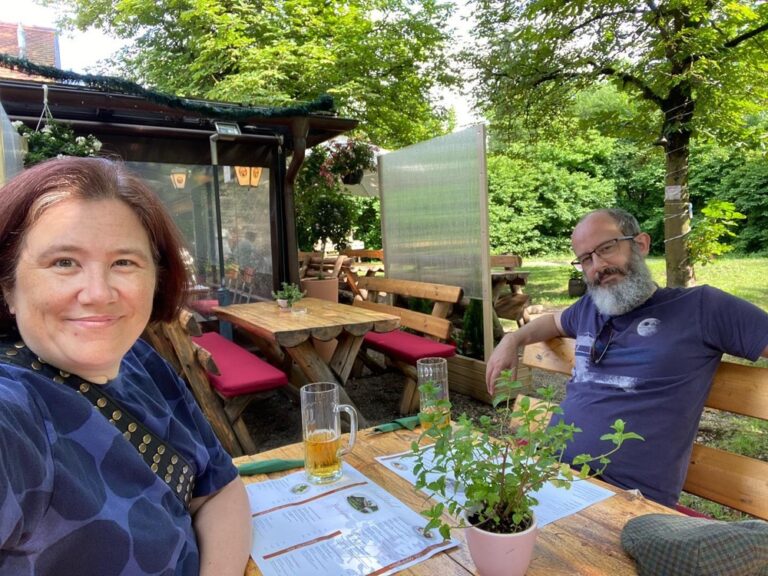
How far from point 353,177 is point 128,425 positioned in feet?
25.2

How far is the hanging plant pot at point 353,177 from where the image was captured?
8.25m

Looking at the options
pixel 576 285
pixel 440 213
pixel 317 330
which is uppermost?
pixel 440 213

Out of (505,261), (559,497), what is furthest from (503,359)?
(505,261)

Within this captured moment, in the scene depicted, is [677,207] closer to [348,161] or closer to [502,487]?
[348,161]

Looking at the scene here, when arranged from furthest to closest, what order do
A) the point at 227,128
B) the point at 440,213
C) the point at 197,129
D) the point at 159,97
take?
the point at 197,129 < the point at 227,128 < the point at 440,213 < the point at 159,97

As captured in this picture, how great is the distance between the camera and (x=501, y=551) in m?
0.83

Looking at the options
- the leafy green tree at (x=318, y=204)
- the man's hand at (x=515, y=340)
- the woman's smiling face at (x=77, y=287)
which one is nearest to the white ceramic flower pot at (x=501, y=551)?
the woman's smiling face at (x=77, y=287)

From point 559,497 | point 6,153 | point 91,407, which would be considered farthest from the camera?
point 6,153

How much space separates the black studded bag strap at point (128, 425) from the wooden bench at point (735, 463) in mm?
1569

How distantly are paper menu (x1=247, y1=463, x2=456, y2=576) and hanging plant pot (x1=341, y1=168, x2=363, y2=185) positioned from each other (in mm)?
7356

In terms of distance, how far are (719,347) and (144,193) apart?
1796 millimetres

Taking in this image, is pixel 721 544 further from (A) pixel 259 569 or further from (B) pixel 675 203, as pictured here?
(B) pixel 675 203

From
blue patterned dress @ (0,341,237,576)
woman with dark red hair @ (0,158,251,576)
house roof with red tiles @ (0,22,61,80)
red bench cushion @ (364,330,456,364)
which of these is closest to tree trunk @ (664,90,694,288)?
red bench cushion @ (364,330,456,364)

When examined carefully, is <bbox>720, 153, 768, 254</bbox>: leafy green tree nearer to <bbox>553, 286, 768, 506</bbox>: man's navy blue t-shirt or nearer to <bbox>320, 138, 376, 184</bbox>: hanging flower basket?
<bbox>320, 138, 376, 184</bbox>: hanging flower basket
